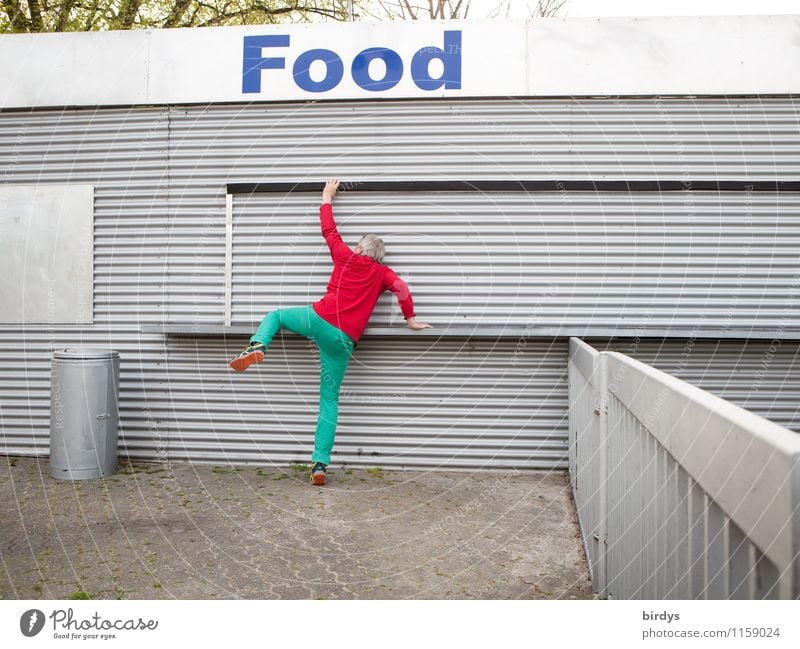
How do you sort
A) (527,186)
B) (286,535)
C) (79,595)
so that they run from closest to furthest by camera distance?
1. (79,595)
2. (286,535)
3. (527,186)

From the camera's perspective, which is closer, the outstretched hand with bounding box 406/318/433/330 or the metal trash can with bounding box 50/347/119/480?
the metal trash can with bounding box 50/347/119/480

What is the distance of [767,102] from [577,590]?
4.57m

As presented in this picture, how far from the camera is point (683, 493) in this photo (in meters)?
2.05

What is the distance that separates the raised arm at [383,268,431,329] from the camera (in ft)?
18.9

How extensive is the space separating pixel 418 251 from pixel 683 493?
169 inches

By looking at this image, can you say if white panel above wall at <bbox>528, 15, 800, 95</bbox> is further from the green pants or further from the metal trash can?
the metal trash can

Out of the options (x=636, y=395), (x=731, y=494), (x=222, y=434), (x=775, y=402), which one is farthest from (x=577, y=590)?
(x=222, y=434)

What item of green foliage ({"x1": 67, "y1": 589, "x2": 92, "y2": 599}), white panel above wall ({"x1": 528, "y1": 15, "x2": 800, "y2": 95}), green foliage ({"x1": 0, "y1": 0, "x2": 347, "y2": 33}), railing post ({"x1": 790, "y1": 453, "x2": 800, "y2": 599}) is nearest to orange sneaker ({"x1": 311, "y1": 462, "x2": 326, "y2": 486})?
green foliage ({"x1": 67, "y1": 589, "x2": 92, "y2": 599})

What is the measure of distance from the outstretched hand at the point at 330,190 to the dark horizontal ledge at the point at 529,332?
1.18m

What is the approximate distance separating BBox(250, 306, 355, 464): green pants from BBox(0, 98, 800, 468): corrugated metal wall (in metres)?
0.56

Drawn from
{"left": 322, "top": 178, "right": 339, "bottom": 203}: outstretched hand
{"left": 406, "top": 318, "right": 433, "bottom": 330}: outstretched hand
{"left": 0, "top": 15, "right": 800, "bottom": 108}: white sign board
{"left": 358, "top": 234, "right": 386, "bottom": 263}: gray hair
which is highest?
{"left": 0, "top": 15, "right": 800, "bottom": 108}: white sign board

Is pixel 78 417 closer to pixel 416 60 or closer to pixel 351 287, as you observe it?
pixel 351 287

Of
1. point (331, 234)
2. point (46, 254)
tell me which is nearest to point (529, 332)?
point (331, 234)
